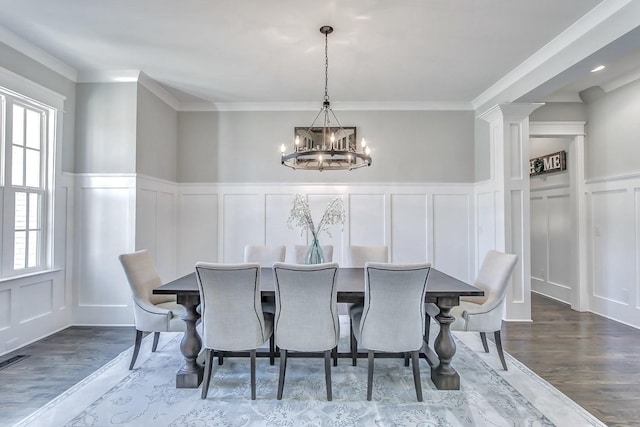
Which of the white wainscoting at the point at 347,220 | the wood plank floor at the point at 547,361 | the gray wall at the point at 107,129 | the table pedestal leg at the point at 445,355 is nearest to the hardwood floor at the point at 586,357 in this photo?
the wood plank floor at the point at 547,361

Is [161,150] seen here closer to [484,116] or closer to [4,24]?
[4,24]

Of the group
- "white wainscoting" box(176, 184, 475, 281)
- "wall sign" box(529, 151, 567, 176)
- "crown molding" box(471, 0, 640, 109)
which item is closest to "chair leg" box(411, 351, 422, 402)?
"white wainscoting" box(176, 184, 475, 281)

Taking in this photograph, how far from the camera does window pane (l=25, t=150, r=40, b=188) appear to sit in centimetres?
325

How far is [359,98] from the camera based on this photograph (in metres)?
4.45

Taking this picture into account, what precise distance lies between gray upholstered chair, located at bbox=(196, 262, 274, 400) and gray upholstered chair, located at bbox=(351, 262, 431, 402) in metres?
0.74

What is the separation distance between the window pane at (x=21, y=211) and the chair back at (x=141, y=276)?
138 centimetres

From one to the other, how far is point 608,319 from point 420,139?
3.23 metres

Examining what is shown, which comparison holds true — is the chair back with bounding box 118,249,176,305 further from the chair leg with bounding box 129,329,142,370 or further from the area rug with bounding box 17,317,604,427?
the area rug with bounding box 17,317,604,427

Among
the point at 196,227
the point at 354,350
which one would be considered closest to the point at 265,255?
the point at 354,350

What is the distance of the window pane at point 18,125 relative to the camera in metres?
3.08

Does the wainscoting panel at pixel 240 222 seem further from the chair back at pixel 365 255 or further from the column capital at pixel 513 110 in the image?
the column capital at pixel 513 110

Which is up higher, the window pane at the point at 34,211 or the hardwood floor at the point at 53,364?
the window pane at the point at 34,211

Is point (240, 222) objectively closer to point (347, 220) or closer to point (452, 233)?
point (347, 220)

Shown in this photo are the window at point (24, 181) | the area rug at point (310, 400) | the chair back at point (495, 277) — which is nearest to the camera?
the area rug at point (310, 400)
